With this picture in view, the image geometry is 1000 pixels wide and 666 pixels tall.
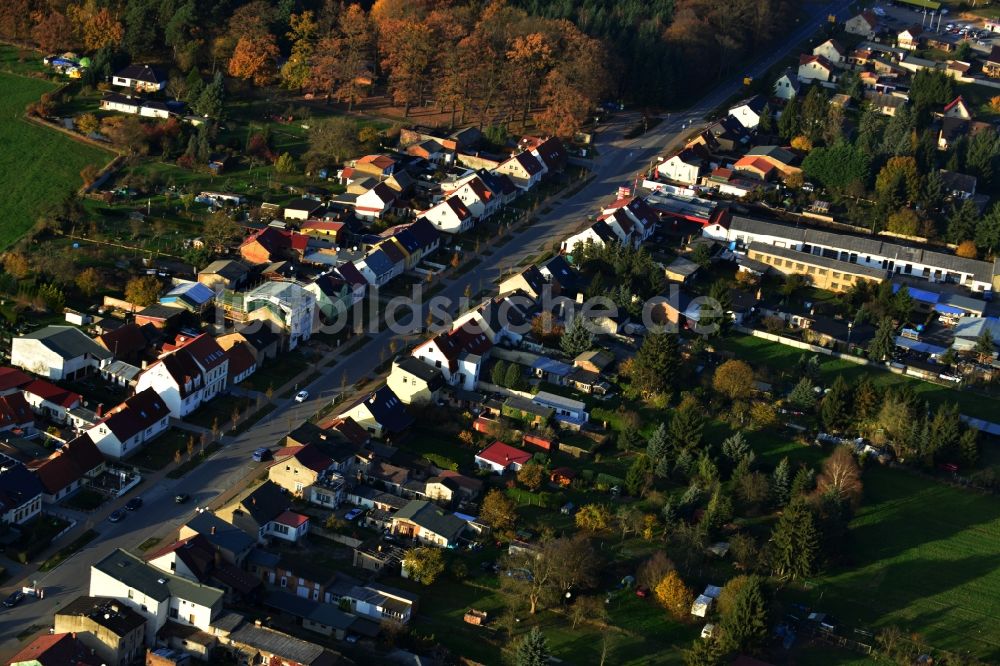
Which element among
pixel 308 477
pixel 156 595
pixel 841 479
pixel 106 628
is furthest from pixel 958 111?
pixel 106 628

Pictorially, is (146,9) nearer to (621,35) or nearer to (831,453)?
(621,35)

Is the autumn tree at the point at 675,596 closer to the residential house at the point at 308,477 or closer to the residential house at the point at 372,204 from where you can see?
the residential house at the point at 308,477

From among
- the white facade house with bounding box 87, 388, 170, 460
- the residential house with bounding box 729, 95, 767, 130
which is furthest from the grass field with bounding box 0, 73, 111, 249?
the residential house with bounding box 729, 95, 767, 130

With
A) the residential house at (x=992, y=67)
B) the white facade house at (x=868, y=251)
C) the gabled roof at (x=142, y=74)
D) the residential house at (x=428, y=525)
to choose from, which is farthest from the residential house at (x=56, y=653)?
the residential house at (x=992, y=67)

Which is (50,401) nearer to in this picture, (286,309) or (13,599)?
(286,309)

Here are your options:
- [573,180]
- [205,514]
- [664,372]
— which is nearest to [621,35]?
[573,180]

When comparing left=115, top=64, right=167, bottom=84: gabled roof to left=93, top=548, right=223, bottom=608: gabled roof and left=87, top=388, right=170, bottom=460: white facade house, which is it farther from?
left=93, top=548, right=223, bottom=608: gabled roof
